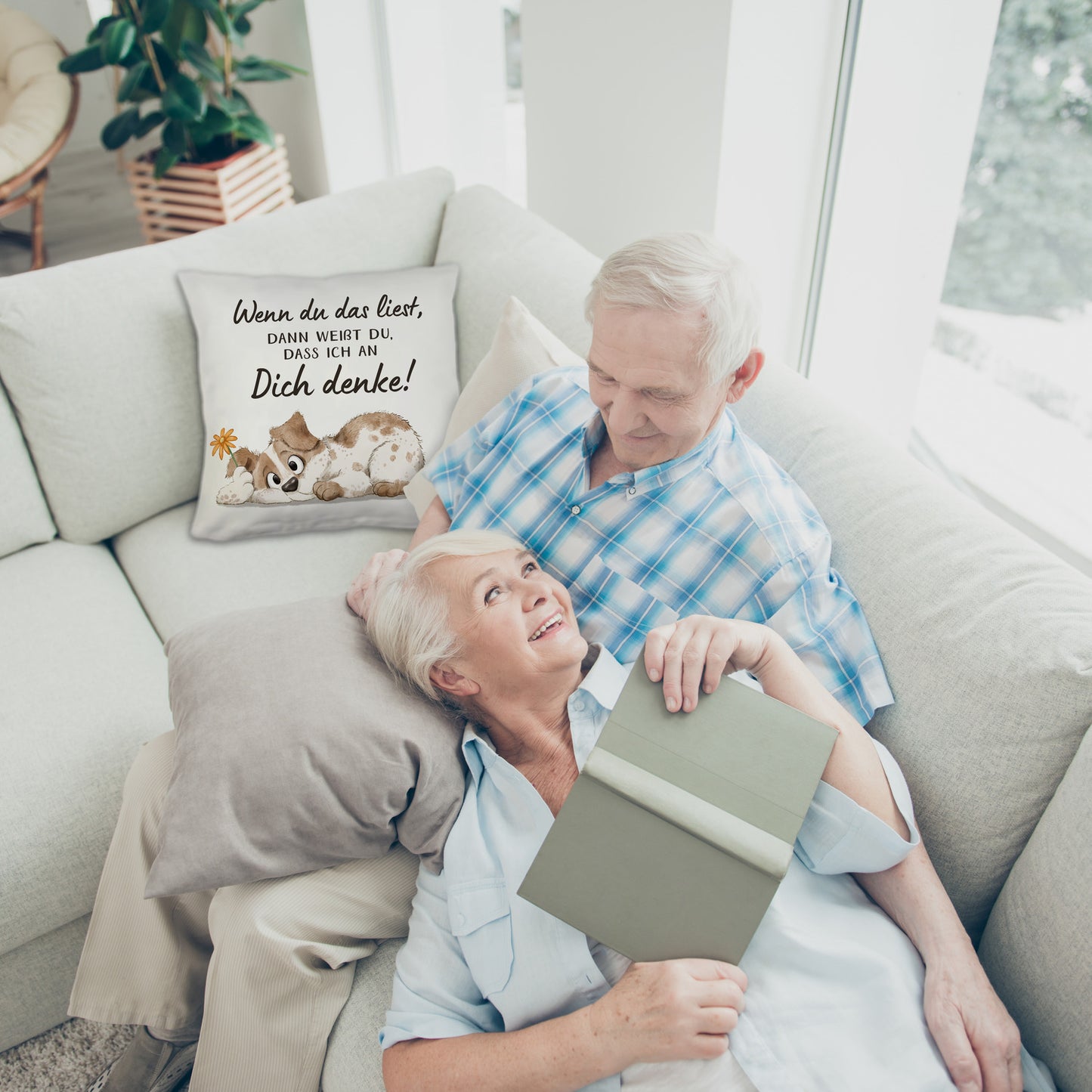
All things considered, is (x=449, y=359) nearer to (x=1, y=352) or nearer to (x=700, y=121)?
(x=700, y=121)

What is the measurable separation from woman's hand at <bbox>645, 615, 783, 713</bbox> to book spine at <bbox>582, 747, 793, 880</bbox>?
8 centimetres

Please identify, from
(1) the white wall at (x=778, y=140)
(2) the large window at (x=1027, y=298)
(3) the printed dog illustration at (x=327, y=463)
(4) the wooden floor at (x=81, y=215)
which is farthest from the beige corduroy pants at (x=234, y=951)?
(4) the wooden floor at (x=81, y=215)

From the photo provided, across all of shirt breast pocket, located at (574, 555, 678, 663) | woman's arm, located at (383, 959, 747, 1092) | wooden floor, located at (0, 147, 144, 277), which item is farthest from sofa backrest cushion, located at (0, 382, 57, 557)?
wooden floor, located at (0, 147, 144, 277)

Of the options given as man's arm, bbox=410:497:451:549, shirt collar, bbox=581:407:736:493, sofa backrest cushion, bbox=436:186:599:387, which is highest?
sofa backrest cushion, bbox=436:186:599:387

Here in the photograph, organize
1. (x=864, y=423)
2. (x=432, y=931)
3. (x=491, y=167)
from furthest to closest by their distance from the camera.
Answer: (x=491, y=167) → (x=864, y=423) → (x=432, y=931)

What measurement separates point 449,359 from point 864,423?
2.75ft

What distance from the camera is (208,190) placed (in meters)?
2.86

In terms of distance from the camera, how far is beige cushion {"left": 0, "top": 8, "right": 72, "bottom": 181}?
10.5ft

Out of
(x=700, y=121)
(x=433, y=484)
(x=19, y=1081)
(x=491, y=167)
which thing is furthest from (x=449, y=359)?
(x=491, y=167)

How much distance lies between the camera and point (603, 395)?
116cm

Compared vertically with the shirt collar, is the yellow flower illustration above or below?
below

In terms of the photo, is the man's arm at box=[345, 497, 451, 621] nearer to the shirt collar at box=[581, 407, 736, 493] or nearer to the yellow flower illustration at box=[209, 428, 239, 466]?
the shirt collar at box=[581, 407, 736, 493]

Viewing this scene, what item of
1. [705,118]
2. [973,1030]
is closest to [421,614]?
[973,1030]

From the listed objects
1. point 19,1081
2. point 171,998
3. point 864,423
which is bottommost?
point 19,1081
